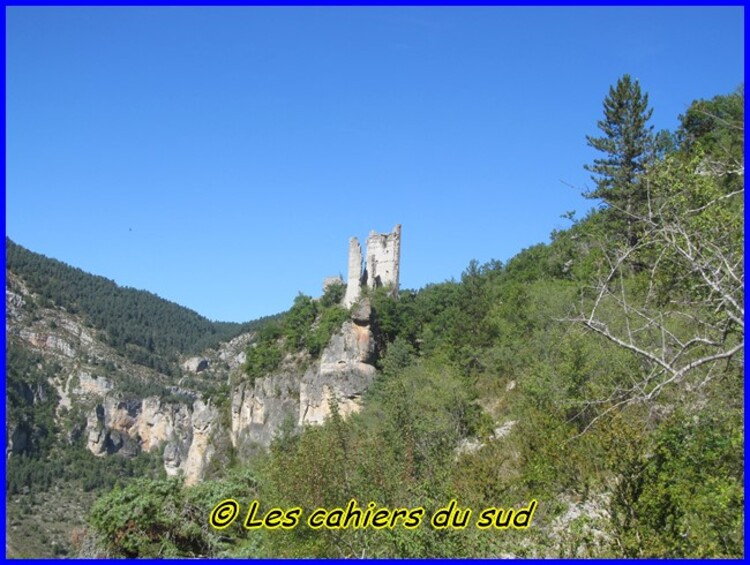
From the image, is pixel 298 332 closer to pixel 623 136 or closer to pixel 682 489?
pixel 623 136

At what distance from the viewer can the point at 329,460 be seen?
18.7m

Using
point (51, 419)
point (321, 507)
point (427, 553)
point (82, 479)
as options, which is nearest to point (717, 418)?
point (427, 553)

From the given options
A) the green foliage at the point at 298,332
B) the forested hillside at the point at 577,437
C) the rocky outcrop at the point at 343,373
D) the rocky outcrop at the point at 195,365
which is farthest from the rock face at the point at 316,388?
the rocky outcrop at the point at 195,365

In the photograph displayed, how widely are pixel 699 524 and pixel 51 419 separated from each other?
126 meters

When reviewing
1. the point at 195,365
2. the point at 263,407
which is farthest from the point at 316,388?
the point at 195,365

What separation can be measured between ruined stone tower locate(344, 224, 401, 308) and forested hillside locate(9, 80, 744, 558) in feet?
86.3

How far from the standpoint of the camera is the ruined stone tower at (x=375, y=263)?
71125mm

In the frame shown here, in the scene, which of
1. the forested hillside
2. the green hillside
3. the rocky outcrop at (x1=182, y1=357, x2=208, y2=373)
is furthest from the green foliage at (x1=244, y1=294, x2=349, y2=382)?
the rocky outcrop at (x1=182, y1=357, x2=208, y2=373)

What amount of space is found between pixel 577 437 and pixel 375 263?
59638 millimetres

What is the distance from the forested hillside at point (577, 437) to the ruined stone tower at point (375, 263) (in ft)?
86.3

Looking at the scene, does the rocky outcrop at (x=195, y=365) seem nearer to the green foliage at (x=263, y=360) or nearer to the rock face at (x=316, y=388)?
the green foliage at (x=263, y=360)

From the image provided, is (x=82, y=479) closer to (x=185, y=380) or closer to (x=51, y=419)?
(x=51, y=419)

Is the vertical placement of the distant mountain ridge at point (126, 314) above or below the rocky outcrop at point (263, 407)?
above

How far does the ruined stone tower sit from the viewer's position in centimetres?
7112
